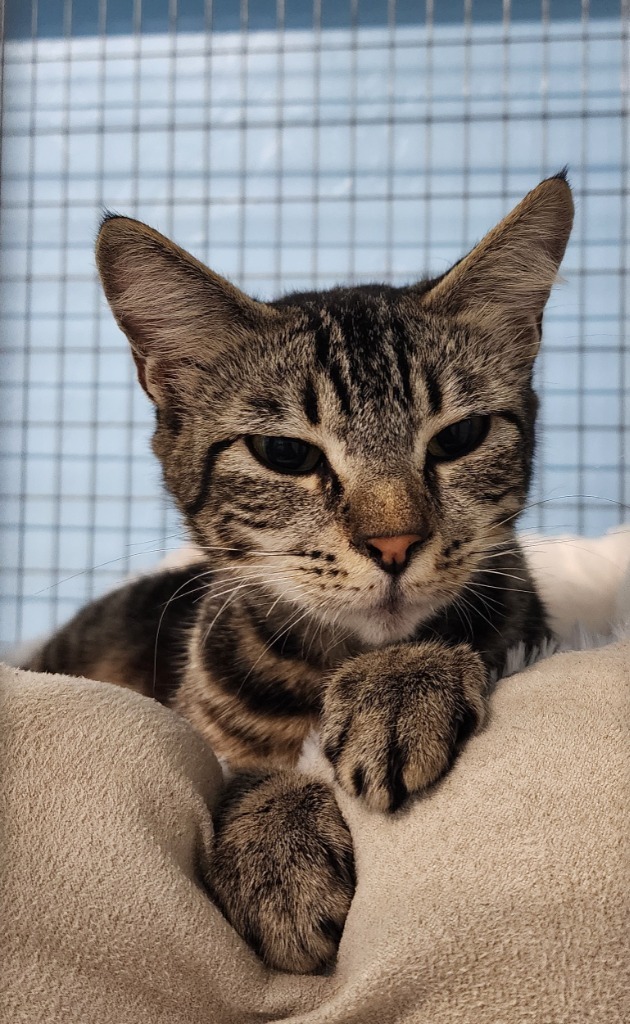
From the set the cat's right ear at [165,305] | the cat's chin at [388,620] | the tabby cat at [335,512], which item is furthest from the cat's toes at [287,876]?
the cat's right ear at [165,305]

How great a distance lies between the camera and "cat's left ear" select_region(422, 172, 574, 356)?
2.43 feet

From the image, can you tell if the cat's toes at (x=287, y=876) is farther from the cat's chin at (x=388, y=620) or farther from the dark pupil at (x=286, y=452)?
the dark pupil at (x=286, y=452)

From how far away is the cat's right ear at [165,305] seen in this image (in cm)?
74

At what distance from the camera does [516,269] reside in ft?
2.58

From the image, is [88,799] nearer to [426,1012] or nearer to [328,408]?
[426,1012]

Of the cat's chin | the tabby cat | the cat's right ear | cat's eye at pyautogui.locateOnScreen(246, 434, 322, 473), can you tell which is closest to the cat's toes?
the tabby cat

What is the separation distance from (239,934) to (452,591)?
0.27 m

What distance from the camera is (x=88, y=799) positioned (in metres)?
0.50

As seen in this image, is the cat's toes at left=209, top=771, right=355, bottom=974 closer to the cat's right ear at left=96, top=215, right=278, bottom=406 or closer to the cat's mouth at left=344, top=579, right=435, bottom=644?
the cat's mouth at left=344, top=579, right=435, bottom=644

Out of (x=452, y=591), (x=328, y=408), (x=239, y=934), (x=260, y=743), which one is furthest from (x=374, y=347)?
Answer: (x=239, y=934)

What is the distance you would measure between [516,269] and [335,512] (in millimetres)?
299

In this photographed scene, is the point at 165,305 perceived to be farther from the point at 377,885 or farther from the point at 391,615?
the point at 377,885

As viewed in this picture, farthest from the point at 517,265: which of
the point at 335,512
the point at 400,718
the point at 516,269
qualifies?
the point at 400,718

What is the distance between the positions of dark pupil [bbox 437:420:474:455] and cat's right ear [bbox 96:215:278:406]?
186 mm
